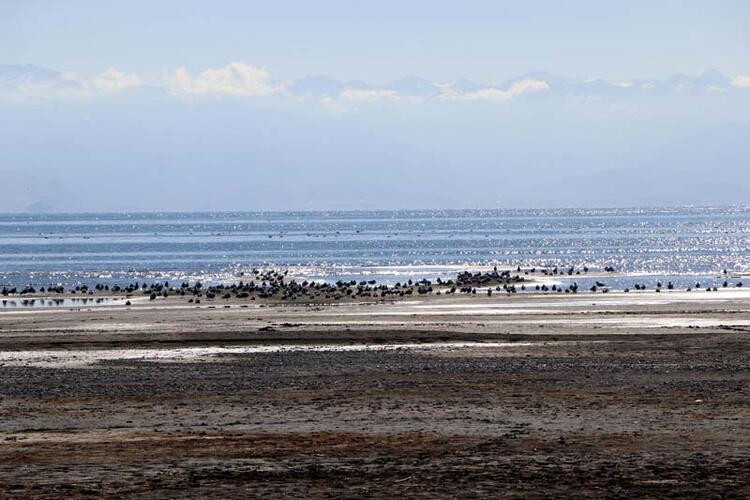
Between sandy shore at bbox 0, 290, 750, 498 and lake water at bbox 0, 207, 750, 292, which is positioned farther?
lake water at bbox 0, 207, 750, 292

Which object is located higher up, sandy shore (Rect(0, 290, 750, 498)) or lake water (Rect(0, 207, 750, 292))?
sandy shore (Rect(0, 290, 750, 498))

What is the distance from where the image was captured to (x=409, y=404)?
889 inches

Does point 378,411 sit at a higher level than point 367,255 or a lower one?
higher

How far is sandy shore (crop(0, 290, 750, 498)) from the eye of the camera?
15891mm

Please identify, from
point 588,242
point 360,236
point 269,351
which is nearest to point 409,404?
point 269,351

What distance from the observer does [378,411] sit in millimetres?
21719

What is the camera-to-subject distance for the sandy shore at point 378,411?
15891mm

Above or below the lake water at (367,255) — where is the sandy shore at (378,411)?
above

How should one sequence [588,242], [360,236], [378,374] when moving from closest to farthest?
[378,374] → [588,242] → [360,236]

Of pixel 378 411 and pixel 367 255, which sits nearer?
pixel 378 411

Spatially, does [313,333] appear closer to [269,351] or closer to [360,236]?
[269,351]

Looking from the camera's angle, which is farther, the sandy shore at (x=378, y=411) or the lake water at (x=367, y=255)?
the lake water at (x=367, y=255)

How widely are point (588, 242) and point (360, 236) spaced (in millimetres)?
35521

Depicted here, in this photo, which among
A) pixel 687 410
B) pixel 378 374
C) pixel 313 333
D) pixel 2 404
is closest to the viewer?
pixel 687 410
